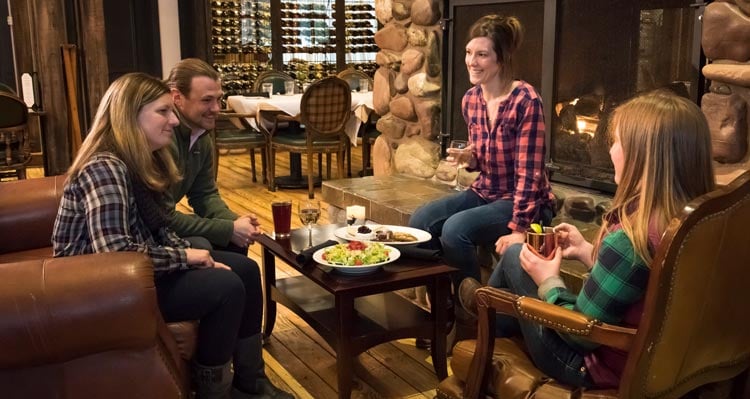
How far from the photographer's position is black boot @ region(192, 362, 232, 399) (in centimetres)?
232

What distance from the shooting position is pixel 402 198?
3.79 m

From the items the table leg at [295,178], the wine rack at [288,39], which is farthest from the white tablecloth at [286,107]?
the wine rack at [288,39]

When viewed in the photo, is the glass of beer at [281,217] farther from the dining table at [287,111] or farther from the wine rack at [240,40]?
the wine rack at [240,40]

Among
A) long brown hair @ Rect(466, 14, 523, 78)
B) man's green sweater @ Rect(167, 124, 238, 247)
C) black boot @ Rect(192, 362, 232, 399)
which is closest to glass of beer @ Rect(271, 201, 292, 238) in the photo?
man's green sweater @ Rect(167, 124, 238, 247)

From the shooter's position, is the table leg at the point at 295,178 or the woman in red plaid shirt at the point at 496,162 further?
the table leg at the point at 295,178

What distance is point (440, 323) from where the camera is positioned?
266 cm

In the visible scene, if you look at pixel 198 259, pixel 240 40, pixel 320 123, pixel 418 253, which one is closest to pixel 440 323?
pixel 418 253

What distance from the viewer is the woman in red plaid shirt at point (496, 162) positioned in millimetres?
2869

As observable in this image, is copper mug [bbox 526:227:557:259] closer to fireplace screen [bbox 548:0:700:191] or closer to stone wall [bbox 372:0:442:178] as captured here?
fireplace screen [bbox 548:0:700:191]

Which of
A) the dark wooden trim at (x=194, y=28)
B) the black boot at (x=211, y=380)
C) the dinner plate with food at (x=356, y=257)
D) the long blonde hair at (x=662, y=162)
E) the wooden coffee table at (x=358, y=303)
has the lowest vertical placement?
the black boot at (x=211, y=380)

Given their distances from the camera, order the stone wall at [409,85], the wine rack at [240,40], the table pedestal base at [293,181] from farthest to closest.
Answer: the wine rack at [240,40], the table pedestal base at [293,181], the stone wall at [409,85]

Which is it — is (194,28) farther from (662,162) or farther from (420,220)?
(662,162)

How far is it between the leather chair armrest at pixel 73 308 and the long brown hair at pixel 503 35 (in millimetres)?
1625

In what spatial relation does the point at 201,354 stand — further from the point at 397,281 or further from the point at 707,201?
the point at 707,201
